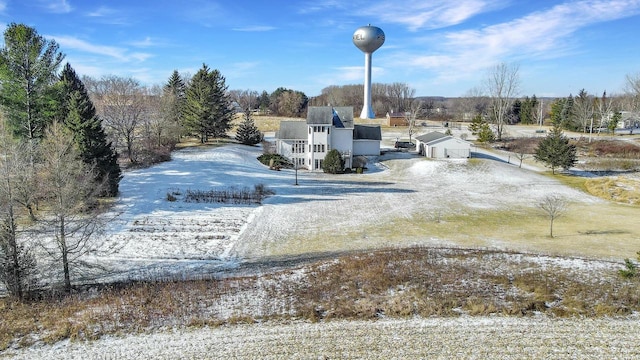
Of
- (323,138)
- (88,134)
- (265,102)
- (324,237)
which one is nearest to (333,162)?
(323,138)

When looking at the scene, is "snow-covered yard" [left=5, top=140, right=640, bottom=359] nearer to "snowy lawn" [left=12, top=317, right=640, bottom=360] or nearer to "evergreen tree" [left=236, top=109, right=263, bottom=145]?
"snowy lawn" [left=12, top=317, right=640, bottom=360]

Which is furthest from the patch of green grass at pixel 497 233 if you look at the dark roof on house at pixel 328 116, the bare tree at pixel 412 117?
the bare tree at pixel 412 117

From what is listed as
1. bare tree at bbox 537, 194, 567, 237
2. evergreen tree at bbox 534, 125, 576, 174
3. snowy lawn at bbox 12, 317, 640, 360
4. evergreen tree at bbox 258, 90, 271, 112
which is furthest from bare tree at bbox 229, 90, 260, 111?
snowy lawn at bbox 12, 317, 640, 360

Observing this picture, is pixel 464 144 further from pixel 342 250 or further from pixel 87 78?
pixel 87 78

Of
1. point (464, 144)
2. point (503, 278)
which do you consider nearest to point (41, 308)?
point (503, 278)

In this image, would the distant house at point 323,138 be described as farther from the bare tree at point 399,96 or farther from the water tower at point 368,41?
the bare tree at point 399,96

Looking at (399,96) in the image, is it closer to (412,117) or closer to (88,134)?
(412,117)
